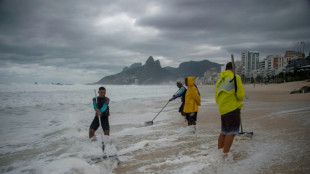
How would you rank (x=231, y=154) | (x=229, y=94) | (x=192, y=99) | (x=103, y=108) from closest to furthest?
(x=229, y=94), (x=231, y=154), (x=103, y=108), (x=192, y=99)

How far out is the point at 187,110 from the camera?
261 inches

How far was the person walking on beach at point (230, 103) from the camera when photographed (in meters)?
3.87

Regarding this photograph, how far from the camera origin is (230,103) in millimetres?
3922

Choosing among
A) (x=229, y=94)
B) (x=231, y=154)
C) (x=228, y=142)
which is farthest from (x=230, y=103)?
(x=231, y=154)

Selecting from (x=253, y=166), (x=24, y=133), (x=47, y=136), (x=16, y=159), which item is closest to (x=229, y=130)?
(x=253, y=166)

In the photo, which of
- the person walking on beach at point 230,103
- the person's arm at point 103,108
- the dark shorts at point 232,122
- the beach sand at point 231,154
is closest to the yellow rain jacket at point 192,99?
the beach sand at point 231,154

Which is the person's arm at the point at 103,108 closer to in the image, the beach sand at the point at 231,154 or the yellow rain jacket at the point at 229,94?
the beach sand at the point at 231,154

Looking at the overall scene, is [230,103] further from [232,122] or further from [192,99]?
[192,99]

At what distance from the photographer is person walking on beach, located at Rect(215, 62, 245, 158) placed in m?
3.87

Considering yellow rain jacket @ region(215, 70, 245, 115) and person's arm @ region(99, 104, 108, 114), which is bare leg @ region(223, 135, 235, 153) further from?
person's arm @ region(99, 104, 108, 114)

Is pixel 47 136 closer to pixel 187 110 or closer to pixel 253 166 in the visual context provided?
pixel 187 110

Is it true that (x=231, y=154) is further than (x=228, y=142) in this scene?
Yes

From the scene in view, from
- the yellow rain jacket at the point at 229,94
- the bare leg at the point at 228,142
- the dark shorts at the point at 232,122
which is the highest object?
the yellow rain jacket at the point at 229,94

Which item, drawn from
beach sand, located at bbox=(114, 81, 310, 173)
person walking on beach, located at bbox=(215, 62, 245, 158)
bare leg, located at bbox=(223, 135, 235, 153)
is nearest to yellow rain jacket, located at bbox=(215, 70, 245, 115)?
person walking on beach, located at bbox=(215, 62, 245, 158)
